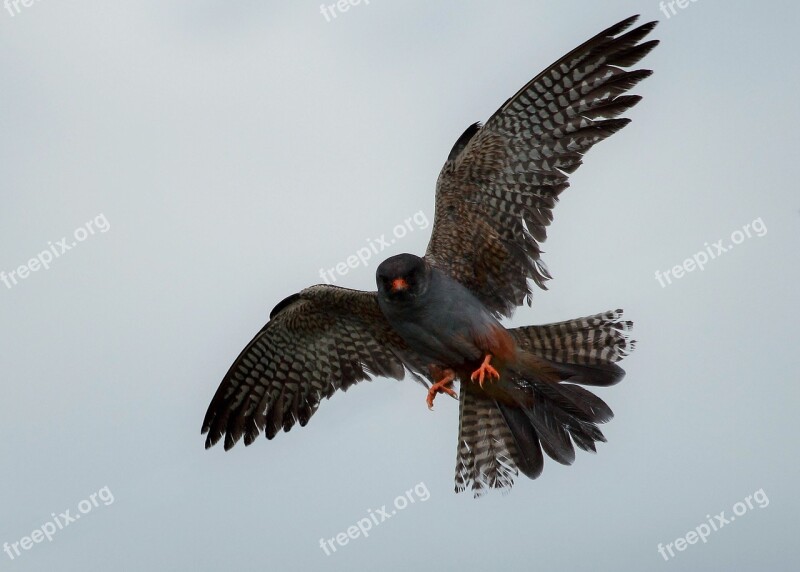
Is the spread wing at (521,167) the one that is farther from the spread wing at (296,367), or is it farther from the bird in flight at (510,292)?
the spread wing at (296,367)

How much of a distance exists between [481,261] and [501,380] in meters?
1.36

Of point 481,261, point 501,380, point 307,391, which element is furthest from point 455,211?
point 307,391

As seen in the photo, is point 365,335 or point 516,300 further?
point 365,335

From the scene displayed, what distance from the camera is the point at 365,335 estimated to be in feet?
60.1

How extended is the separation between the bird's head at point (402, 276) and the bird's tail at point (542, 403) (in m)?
1.47

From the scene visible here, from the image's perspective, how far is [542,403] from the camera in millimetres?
17156

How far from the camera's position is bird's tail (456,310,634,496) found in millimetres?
16938

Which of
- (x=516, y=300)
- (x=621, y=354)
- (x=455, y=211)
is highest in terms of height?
(x=455, y=211)

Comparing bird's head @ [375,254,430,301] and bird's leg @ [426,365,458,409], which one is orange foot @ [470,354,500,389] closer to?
bird's leg @ [426,365,458,409]

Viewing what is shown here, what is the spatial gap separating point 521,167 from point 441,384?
104 inches

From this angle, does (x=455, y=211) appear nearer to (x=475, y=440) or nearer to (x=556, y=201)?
(x=556, y=201)

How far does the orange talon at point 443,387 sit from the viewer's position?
56.8 feet

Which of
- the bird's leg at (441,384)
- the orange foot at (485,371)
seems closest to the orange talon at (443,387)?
the bird's leg at (441,384)

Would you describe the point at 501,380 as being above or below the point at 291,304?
below
